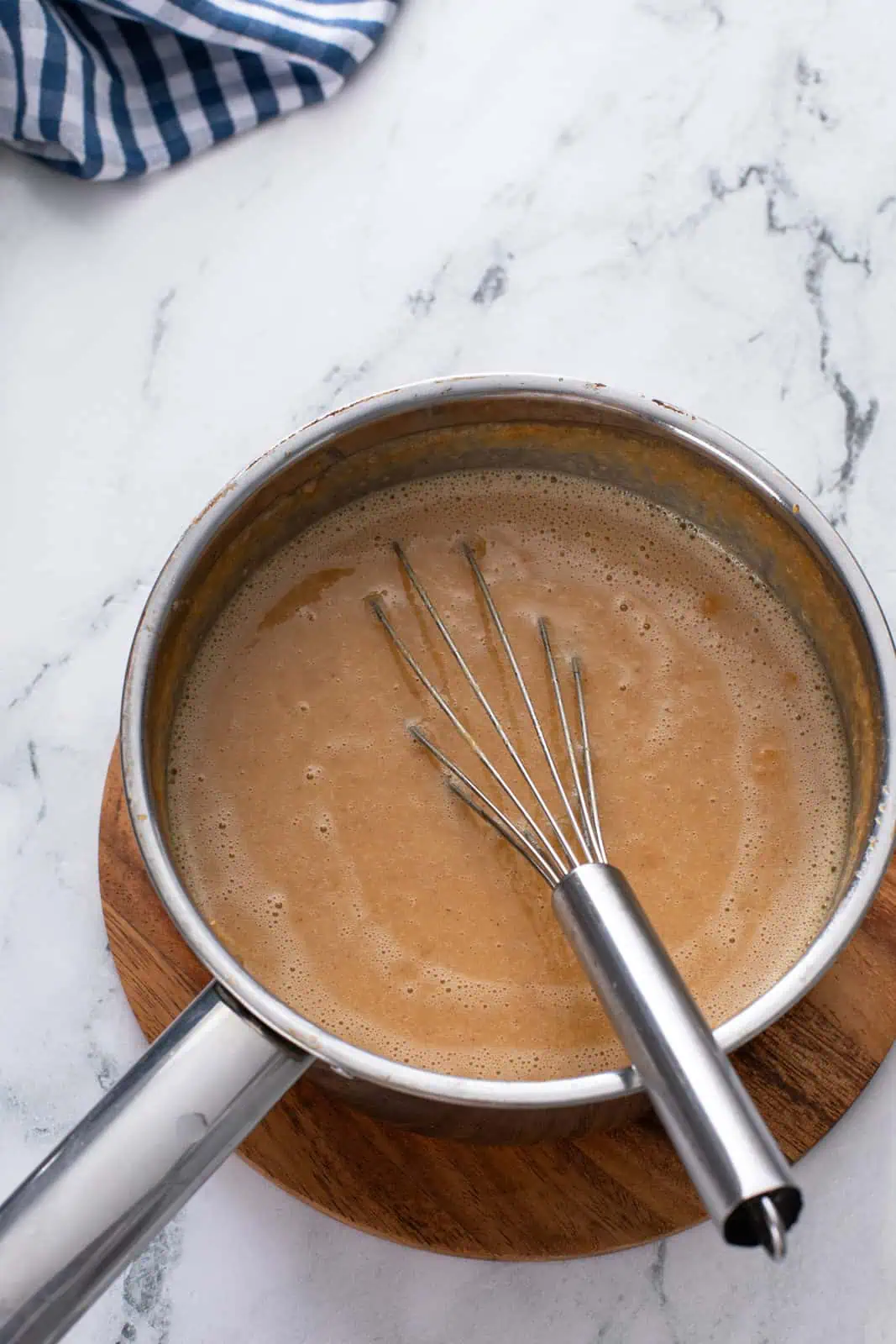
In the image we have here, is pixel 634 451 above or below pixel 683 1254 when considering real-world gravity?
above

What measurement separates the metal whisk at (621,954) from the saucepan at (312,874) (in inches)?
2.2

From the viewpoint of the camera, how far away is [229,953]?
27.4 inches

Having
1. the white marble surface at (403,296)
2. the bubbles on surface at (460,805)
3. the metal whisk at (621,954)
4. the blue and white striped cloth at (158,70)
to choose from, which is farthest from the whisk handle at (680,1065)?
the blue and white striped cloth at (158,70)

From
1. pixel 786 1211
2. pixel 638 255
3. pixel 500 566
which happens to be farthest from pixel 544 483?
pixel 786 1211

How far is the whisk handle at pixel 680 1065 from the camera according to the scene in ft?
1.84

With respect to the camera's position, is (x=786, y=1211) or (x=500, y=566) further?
(x=500, y=566)

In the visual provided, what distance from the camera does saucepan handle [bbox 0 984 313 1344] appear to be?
2.03ft

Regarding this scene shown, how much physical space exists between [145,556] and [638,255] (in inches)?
16.8

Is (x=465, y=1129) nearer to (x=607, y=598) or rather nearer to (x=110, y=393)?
(x=607, y=598)

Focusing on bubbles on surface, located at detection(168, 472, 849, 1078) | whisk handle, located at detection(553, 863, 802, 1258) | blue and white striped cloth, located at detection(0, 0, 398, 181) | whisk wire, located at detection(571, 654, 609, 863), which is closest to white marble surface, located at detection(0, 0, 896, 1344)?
blue and white striped cloth, located at detection(0, 0, 398, 181)

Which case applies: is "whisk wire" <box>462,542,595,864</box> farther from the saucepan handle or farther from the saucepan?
the saucepan handle

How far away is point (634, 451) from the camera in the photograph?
86cm

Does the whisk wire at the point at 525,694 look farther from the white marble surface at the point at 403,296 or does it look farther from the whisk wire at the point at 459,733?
the white marble surface at the point at 403,296

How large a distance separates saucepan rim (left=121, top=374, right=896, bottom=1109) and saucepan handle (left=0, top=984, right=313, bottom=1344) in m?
0.04
